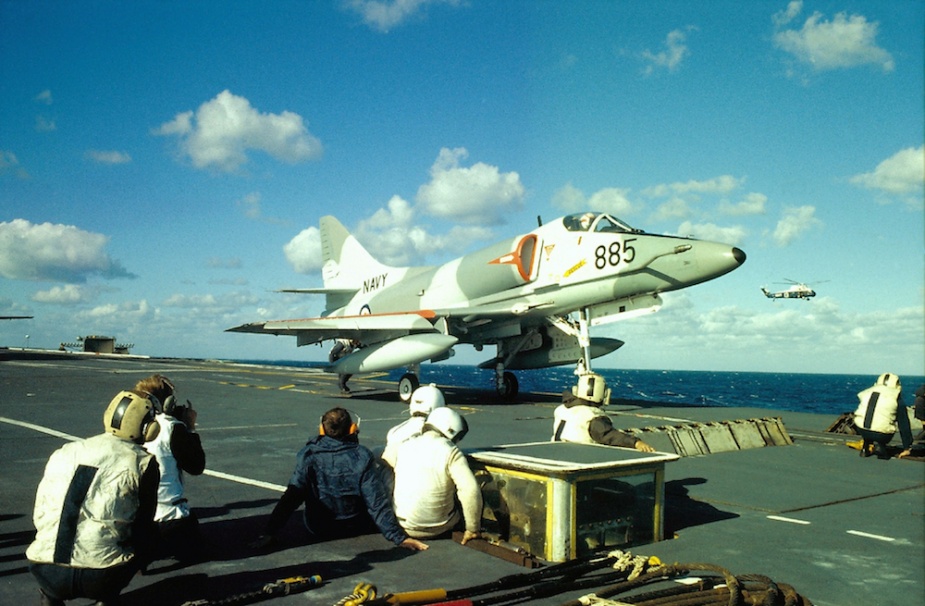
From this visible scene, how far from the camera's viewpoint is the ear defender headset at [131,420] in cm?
408

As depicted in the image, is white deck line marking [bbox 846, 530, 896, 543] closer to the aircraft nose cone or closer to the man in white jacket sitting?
the man in white jacket sitting

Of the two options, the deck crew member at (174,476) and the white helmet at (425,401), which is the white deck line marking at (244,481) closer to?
the white helmet at (425,401)

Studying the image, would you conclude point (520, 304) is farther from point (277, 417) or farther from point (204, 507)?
point (204, 507)

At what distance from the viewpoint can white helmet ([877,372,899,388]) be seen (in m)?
11.7

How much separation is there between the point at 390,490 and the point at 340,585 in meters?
1.41

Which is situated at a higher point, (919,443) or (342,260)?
(342,260)

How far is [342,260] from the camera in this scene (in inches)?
1180

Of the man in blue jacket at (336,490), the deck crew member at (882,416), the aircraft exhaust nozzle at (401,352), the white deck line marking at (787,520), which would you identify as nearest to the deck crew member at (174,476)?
the man in blue jacket at (336,490)

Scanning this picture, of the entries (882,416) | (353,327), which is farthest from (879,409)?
(353,327)

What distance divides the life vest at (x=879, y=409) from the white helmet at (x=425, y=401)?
849 centimetres

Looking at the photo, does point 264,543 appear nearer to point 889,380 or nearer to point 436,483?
point 436,483

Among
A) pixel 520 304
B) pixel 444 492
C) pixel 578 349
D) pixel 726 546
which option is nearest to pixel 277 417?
pixel 520 304

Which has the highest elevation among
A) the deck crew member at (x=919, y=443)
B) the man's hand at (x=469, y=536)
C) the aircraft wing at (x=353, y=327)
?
the aircraft wing at (x=353, y=327)

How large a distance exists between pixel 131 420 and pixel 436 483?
9.14 ft
